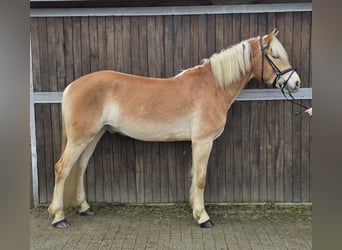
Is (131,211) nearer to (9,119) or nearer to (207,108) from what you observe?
(207,108)

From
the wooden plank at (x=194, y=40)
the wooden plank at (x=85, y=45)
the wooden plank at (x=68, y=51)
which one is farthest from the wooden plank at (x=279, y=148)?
the wooden plank at (x=68, y=51)

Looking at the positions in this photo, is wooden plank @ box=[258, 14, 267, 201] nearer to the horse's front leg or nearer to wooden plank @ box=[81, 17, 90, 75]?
the horse's front leg

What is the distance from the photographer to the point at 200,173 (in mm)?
3398

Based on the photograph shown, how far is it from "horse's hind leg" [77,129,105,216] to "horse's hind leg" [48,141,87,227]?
0.23 m

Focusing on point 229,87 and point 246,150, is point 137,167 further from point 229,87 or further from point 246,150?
point 229,87

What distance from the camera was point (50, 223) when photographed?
3.51 meters

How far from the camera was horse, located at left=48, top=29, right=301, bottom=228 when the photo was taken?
11.0ft

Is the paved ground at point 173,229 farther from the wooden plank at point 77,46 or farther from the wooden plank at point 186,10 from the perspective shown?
the wooden plank at point 186,10

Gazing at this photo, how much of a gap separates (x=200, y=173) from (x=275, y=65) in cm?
123

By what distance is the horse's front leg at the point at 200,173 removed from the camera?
3357mm

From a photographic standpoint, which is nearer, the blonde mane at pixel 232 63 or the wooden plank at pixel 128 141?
the blonde mane at pixel 232 63

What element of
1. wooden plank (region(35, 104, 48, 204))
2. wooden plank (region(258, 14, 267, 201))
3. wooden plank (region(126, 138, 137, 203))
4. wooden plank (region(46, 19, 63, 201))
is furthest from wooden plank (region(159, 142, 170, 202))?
wooden plank (region(35, 104, 48, 204))

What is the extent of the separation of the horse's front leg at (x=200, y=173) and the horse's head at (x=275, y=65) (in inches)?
33.3

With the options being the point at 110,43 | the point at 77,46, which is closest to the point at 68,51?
the point at 77,46
